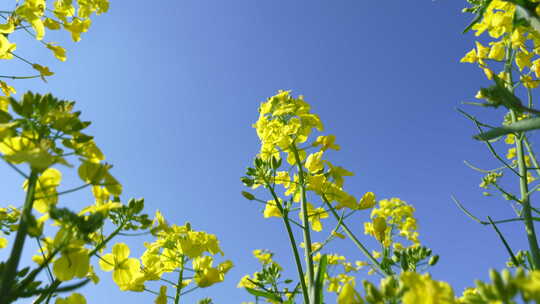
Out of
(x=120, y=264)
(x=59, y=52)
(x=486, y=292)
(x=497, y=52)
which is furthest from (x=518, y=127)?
(x=59, y=52)

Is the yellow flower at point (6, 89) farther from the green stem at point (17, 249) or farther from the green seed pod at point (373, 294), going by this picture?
the green seed pod at point (373, 294)

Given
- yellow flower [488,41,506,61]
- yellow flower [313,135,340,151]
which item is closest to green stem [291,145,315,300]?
yellow flower [313,135,340,151]

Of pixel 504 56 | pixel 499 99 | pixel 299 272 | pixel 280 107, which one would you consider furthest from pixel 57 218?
pixel 504 56

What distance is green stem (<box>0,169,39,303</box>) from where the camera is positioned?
0.96m

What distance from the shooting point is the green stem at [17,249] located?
0.96 m

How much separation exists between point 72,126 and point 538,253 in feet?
7.50

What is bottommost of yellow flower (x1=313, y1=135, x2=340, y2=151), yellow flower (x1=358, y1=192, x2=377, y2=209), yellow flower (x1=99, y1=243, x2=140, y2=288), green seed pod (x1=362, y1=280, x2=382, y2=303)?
green seed pod (x1=362, y1=280, x2=382, y2=303)

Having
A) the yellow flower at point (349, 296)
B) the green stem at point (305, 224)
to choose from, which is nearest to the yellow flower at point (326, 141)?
the green stem at point (305, 224)

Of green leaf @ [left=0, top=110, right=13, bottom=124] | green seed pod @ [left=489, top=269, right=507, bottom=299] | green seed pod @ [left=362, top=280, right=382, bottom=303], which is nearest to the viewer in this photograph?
green seed pod @ [left=489, top=269, right=507, bottom=299]

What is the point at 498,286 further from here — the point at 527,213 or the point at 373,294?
the point at 527,213

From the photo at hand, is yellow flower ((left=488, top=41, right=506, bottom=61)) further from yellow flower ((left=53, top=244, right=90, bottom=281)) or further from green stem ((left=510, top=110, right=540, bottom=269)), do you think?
yellow flower ((left=53, top=244, right=90, bottom=281))

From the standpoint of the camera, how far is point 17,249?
101 centimetres

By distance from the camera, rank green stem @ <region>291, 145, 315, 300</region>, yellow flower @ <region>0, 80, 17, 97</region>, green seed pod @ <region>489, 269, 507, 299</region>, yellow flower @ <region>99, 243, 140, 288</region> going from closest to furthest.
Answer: green seed pod @ <region>489, 269, 507, 299</region>, yellow flower @ <region>99, 243, 140, 288</region>, green stem @ <region>291, 145, 315, 300</region>, yellow flower @ <region>0, 80, 17, 97</region>

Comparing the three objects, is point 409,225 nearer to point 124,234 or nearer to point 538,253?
point 538,253
